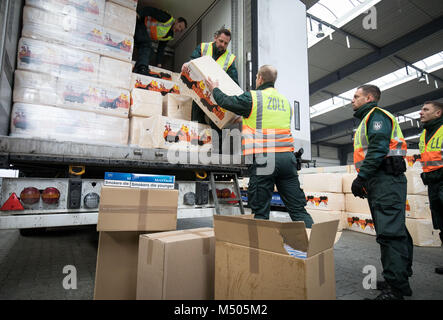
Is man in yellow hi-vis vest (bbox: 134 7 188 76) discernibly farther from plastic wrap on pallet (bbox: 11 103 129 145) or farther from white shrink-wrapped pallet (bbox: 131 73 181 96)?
plastic wrap on pallet (bbox: 11 103 129 145)

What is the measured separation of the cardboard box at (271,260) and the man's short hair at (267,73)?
57.1 inches

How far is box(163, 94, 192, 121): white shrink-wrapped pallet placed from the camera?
252 cm

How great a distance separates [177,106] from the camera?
8.42ft

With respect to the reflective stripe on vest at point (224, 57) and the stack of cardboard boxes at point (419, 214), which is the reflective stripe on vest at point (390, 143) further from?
the stack of cardboard boxes at point (419, 214)

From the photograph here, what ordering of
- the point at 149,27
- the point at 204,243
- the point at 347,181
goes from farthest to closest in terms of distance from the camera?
the point at 347,181 → the point at 149,27 → the point at 204,243

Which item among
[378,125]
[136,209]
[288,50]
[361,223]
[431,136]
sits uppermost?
[288,50]

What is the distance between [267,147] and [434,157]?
6.08ft

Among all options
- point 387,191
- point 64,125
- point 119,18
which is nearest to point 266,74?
point 387,191

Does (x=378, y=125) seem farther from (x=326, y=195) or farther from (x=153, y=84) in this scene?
(x=326, y=195)

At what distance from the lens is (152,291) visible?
1317 mm

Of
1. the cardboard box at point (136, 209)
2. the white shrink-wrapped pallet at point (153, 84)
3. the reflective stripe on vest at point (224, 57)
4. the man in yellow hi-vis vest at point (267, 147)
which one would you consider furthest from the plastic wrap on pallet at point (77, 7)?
the cardboard box at point (136, 209)

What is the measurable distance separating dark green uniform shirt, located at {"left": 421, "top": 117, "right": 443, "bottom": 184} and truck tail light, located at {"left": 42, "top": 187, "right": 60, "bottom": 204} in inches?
130

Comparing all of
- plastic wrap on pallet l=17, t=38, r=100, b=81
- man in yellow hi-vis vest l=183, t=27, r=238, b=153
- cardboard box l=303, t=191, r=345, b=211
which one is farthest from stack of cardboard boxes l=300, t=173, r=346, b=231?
plastic wrap on pallet l=17, t=38, r=100, b=81
